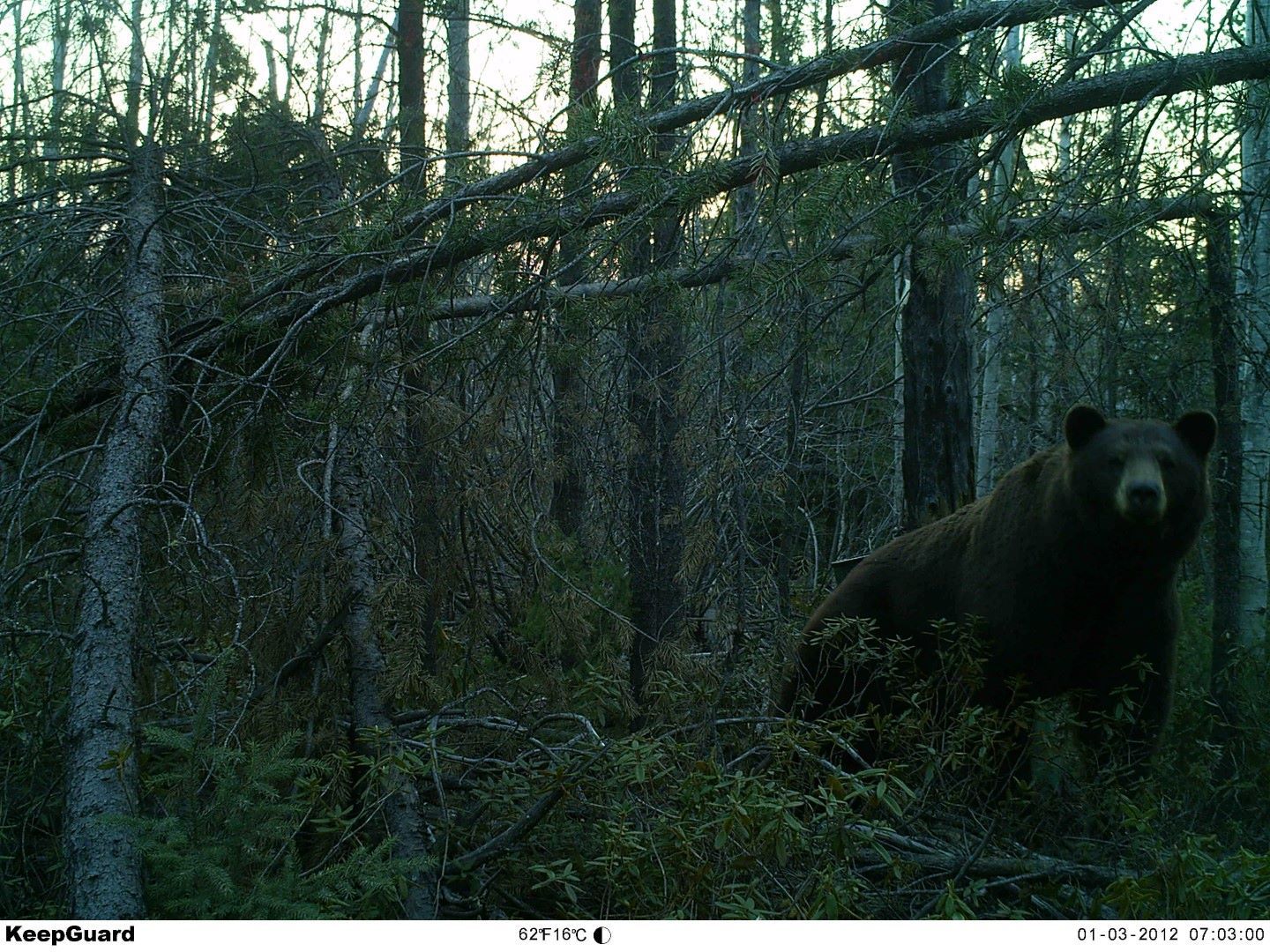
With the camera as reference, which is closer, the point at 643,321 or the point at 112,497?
the point at 112,497

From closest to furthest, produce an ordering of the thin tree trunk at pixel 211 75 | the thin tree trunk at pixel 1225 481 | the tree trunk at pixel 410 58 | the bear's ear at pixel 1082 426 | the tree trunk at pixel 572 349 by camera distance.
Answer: the tree trunk at pixel 572 349, the bear's ear at pixel 1082 426, the thin tree trunk at pixel 211 75, the thin tree trunk at pixel 1225 481, the tree trunk at pixel 410 58

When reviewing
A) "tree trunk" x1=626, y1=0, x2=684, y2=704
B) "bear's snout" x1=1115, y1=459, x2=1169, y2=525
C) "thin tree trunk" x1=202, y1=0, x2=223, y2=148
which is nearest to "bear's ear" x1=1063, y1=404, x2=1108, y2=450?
"bear's snout" x1=1115, y1=459, x2=1169, y2=525

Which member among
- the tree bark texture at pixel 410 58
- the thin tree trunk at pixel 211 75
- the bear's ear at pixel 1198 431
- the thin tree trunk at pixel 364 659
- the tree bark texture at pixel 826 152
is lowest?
the thin tree trunk at pixel 364 659

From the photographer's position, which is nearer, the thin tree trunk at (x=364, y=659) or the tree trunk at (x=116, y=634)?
the tree trunk at (x=116, y=634)

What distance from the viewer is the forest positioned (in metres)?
3.81

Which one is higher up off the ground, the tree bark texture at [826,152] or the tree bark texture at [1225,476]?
the tree bark texture at [826,152]

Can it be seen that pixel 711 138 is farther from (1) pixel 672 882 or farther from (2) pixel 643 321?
(1) pixel 672 882

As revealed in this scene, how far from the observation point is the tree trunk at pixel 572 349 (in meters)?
4.57

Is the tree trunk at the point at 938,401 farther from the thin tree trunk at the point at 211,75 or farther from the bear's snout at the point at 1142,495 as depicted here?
the thin tree trunk at the point at 211,75

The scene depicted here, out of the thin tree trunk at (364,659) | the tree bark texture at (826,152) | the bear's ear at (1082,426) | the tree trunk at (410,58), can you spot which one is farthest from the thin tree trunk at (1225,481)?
the tree trunk at (410,58)

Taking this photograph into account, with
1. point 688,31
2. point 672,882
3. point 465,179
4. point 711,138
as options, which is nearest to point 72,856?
point 672,882

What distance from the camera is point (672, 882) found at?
3707 mm

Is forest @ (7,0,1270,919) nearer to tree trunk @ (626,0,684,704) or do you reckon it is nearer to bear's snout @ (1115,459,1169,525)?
tree trunk @ (626,0,684,704)

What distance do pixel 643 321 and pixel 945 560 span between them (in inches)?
90.4
